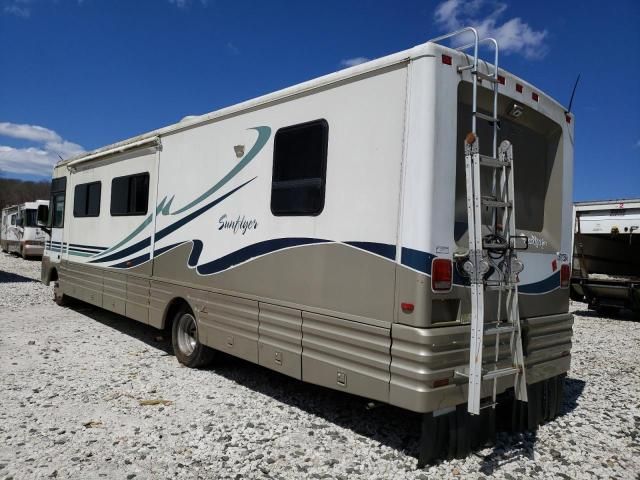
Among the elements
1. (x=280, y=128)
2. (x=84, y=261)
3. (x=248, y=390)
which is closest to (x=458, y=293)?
(x=280, y=128)

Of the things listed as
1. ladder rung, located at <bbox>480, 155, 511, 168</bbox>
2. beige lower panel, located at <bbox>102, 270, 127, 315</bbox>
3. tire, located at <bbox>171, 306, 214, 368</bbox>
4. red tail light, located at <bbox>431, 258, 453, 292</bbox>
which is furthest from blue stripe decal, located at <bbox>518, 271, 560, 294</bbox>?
beige lower panel, located at <bbox>102, 270, 127, 315</bbox>

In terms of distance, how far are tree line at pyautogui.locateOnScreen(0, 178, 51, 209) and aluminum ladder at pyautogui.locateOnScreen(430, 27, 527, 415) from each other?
192 ft

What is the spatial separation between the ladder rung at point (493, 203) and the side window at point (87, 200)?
630 cm

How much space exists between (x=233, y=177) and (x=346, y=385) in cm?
242

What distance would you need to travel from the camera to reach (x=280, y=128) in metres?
4.62

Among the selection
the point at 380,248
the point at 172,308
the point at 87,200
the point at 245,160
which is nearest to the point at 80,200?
the point at 87,200

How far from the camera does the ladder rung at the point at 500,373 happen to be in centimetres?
353

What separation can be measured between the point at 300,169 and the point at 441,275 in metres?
1.59

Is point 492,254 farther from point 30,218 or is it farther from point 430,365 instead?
point 30,218

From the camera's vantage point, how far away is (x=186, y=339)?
602 cm

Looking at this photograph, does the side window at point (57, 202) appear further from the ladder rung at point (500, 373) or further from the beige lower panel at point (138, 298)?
the ladder rung at point (500, 373)

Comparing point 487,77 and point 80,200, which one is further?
point 80,200

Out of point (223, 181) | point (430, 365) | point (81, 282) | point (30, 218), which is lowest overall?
point (81, 282)

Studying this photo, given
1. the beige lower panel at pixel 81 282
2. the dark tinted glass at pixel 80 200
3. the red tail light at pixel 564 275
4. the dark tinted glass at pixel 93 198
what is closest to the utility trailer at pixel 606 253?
the red tail light at pixel 564 275
